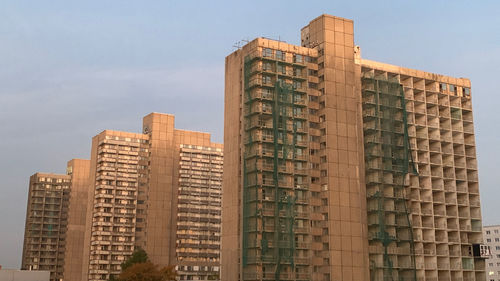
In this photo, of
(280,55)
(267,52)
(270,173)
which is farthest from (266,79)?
(270,173)

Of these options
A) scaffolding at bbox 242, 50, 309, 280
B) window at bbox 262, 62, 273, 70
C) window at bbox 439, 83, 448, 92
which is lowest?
scaffolding at bbox 242, 50, 309, 280

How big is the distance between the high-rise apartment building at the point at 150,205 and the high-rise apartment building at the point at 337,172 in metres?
66.7

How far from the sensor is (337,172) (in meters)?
103

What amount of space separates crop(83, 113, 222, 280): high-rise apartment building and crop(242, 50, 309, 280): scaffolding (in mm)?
73144

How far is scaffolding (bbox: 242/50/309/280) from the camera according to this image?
9694 centimetres

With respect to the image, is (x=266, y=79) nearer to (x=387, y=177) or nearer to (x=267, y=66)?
(x=267, y=66)

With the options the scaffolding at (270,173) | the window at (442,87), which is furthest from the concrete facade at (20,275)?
the window at (442,87)

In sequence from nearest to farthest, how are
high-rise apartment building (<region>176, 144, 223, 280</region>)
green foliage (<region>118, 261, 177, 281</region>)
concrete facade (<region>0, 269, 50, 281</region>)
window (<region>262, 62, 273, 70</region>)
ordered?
1. window (<region>262, 62, 273, 70</region>)
2. green foliage (<region>118, 261, 177, 281</region>)
3. concrete facade (<region>0, 269, 50, 281</region>)
4. high-rise apartment building (<region>176, 144, 223, 280</region>)

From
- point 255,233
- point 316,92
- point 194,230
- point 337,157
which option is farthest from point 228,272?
point 194,230

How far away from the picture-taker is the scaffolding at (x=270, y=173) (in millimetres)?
96938

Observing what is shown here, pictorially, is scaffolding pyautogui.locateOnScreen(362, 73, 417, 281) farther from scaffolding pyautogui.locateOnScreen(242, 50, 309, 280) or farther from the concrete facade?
the concrete facade

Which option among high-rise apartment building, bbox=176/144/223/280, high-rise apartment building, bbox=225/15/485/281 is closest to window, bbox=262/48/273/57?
high-rise apartment building, bbox=225/15/485/281

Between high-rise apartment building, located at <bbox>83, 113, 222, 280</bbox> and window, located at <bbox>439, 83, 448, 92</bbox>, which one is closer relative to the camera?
window, located at <bbox>439, 83, 448, 92</bbox>

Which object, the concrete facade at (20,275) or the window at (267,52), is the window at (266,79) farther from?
the concrete facade at (20,275)
